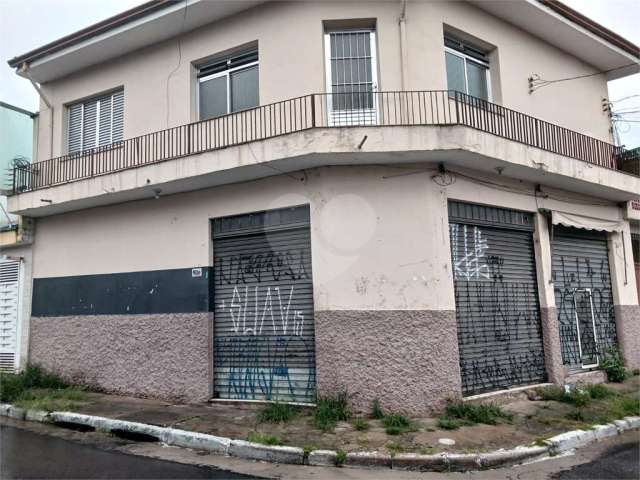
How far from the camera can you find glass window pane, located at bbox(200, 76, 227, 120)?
1008cm

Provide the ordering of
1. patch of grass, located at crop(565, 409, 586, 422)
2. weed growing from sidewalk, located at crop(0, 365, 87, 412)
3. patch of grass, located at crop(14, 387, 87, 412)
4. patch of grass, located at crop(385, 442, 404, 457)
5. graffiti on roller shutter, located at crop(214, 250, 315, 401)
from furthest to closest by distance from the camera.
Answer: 1. weed growing from sidewalk, located at crop(0, 365, 87, 412)
2. patch of grass, located at crop(14, 387, 87, 412)
3. graffiti on roller shutter, located at crop(214, 250, 315, 401)
4. patch of grass, located at crop(565, 409, 586, 422)
5. patch of grass, located at crop(385, 442, 404, 457)

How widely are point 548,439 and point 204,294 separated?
20.1ft

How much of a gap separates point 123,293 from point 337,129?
5816 millimetres

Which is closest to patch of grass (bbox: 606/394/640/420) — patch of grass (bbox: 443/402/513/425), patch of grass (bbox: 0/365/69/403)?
patch of grass (bbox: 443/402/513/425)

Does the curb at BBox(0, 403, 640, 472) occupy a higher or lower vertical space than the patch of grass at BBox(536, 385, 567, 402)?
lower

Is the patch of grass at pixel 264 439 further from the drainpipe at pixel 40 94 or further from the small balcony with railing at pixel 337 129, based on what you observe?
the drainpipe at pixel 40 94

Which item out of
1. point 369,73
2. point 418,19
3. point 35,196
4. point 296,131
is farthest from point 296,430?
point 35,196

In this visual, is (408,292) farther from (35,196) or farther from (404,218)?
(35,196)

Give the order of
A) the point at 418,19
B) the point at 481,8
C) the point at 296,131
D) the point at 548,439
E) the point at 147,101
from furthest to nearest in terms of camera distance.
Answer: the point at 147,101
the point at 481,8
the point at 418,19
the point at 296,131
the point at 548,439

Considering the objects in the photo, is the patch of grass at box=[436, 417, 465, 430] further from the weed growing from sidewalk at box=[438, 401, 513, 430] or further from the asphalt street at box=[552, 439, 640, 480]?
the asphalt street at box=[552, 439, 640, 480]

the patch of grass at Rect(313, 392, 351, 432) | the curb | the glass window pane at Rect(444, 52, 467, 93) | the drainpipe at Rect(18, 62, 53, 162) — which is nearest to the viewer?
the curb

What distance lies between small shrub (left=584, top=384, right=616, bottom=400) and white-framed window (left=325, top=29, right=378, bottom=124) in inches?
252

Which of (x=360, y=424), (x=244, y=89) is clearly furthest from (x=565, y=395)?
(x=244, y=89)

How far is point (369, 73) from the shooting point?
9.08 meters
